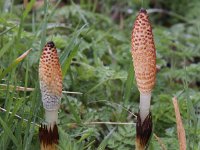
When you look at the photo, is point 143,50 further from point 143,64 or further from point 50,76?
point 50,76

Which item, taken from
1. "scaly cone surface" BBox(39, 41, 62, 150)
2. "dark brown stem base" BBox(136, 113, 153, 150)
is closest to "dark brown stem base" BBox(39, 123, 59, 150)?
"scaly cone surface" BBox(39, 41, 62, 150)

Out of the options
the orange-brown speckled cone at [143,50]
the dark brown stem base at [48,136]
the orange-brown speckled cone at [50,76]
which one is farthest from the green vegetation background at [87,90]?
the orange-brown speckled cone at [143,50]

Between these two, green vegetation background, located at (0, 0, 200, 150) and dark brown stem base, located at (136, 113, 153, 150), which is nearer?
dark brown stem base, located at (136, 113, 153, 150)

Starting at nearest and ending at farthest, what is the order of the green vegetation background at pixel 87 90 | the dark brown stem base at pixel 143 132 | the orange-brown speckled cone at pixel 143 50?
1. the orange-brown speckled cone at pixel 143 50
2. the dark brown stem base at pixel 143 132
3. the green vegetation background at pixel 87 90

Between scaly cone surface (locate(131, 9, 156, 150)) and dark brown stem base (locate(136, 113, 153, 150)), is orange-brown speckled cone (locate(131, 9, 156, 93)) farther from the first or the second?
dark brown stem base (locate(136, 113, 153, 150))

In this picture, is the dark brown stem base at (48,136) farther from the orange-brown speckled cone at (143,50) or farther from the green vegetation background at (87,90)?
the orange-brown speckled cone at (143,50)

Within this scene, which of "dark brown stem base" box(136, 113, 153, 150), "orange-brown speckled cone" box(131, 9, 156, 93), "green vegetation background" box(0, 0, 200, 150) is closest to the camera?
"orange-brown speckled cone" box(131, 9, 156, 93)

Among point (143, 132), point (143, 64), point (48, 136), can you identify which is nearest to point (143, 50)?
point (143, 64)

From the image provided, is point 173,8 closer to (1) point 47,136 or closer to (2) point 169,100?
(2) point 169,100
